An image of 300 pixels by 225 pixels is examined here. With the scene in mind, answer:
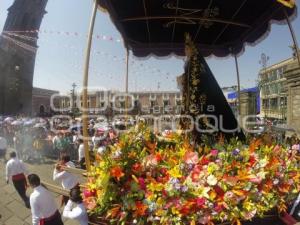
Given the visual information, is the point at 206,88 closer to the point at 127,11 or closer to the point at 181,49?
the point at 127,11

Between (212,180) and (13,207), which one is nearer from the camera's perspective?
(212,180)

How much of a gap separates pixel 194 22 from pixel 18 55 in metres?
37.1

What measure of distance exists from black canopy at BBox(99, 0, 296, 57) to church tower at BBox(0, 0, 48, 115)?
31743 mm

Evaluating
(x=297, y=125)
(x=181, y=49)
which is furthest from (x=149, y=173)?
(x=297, y=125)

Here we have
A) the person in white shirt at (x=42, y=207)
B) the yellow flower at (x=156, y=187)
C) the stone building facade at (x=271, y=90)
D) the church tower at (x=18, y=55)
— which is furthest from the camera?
the stone building facade at (x=271, y=90)

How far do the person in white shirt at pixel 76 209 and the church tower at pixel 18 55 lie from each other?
114 feet

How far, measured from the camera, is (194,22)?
5750 millimetres

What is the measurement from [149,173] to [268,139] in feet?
7.48

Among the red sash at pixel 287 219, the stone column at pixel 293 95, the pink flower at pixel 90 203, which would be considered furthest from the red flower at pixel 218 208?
the stone column at pixel 293 95

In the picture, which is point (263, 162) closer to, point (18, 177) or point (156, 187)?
point (156, 187)

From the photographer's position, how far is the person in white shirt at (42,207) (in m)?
4.21

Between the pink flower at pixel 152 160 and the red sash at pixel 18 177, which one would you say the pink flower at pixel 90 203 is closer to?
the pink flower at pixel 152 160

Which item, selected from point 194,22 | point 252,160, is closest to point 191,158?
point 252,160

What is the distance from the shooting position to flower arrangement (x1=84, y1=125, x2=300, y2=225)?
2910mm
